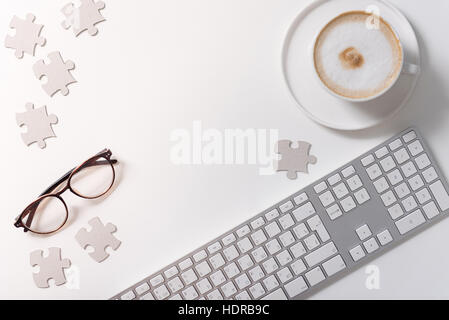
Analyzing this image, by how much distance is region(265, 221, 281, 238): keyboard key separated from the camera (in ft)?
3.49

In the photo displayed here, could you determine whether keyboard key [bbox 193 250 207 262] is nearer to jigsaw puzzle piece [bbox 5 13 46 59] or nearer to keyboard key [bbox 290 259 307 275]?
keyboard key [bbox 290 259 307 275]

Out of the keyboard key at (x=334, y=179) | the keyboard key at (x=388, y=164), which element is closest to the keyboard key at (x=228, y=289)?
the keyboard key at (x=334, y=179)

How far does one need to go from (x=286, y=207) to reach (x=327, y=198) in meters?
0.09

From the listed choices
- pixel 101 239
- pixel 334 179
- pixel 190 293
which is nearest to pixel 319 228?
pixel 334 179

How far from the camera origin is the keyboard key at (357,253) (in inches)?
41.3

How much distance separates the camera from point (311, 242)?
1.06 metres

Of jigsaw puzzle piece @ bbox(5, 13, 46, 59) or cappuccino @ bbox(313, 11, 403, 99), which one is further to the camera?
jigsaw puzzle piece @ bbox(5, 13, 46, 59)

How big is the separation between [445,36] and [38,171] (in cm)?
96

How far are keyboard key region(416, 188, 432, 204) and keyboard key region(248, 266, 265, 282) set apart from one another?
1.23ft

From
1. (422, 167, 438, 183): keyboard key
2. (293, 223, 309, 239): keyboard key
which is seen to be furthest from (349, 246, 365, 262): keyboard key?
(422, 167, 438, 183): keyboard key

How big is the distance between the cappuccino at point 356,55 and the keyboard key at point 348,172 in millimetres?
157

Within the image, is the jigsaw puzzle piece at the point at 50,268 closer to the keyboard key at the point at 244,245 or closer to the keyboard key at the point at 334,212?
the keyboard key at the point at 244,245
